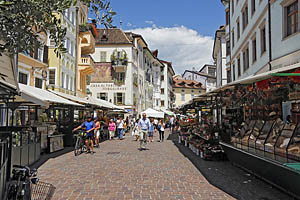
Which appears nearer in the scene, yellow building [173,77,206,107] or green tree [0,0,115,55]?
green tree [0,0,115,55]

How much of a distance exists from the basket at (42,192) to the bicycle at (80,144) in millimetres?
6421

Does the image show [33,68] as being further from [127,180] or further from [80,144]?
[127,180]

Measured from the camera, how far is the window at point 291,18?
1212 cm

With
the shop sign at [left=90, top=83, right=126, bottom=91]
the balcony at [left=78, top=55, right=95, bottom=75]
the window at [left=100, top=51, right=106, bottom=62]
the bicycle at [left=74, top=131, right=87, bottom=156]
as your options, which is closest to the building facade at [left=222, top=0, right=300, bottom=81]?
the bicycle at [left=74, top=131, right=87, bottom=156]

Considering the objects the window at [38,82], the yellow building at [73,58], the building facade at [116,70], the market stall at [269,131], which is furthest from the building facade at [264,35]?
the building facade at [116,70]

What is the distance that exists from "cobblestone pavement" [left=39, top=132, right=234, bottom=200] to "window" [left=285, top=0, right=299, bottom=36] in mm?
6987

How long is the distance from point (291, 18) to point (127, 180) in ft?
31.7

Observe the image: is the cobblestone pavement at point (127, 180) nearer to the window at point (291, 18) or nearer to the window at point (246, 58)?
the window at point (291, 18)

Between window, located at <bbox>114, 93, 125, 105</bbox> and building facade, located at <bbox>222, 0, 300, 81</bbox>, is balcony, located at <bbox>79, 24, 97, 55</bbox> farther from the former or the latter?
building facade, located at <bbox>222, 0, 300, 81</bbox>

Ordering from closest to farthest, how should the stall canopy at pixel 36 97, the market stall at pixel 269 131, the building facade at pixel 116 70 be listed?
Answer: the market stall at pixel 269 131, the stall canopy at pixel 36 97, the building facade at pixel 116 70

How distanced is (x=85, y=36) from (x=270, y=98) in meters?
25.1

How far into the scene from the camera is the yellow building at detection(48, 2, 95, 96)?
2514 centimetres

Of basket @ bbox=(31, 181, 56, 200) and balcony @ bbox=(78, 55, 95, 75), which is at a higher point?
balcony @ bbox=(78, 55, 95, 75)

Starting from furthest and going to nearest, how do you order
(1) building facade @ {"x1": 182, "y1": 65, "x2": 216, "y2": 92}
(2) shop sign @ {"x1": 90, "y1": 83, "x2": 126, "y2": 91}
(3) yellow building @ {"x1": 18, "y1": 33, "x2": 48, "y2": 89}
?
(1) building facade @ {"x1": 182, "y1": 65, "x2": 216, "y2": 92} < (2) shop sign @ {"x1": 90, "y1": 83, "x2": 126, "y2": 91} < (3) yellow building @ {"x1": 18, "y1": 33, "x2": 48, "y2": 89}
